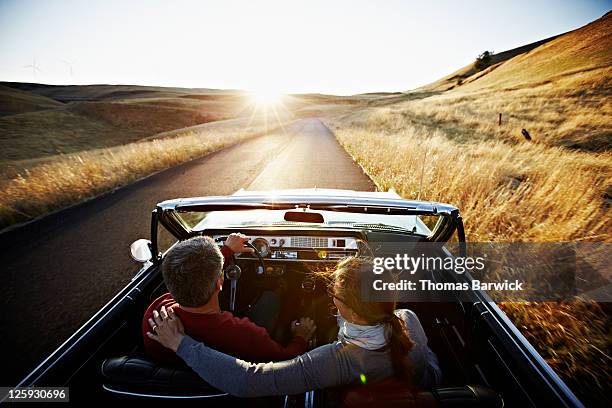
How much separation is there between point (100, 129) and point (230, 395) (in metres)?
55.5

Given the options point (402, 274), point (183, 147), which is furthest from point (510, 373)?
point (183, 147)

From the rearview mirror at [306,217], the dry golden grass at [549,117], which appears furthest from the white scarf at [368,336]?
the dry golden grass at [549,117]

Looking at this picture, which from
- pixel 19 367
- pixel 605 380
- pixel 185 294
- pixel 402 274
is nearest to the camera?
pixel 185 294

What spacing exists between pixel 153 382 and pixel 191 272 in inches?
19.9

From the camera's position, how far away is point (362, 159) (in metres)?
13.9

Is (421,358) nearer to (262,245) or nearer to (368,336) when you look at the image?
(368,336)

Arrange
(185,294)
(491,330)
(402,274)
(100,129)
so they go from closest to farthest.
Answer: (185,294)
(491,330)
(402,274)
(100,129)

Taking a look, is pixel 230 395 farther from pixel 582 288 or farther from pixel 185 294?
pixel 582 288

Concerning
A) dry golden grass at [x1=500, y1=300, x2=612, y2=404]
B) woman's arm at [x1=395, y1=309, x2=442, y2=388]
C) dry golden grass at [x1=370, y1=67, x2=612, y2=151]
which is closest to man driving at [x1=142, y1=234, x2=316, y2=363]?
woman's arm at [x1=395, y1=309, x2=442, y2=388]

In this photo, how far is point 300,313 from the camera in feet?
9.98

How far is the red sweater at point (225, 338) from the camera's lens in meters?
1.70

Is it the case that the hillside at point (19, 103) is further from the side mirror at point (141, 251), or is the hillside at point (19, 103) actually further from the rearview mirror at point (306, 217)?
the rearview mirror at point (306, 217)

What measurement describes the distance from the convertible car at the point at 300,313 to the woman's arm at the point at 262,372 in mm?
64

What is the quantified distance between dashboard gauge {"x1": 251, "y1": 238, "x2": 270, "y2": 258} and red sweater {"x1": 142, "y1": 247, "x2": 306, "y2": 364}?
124cm
